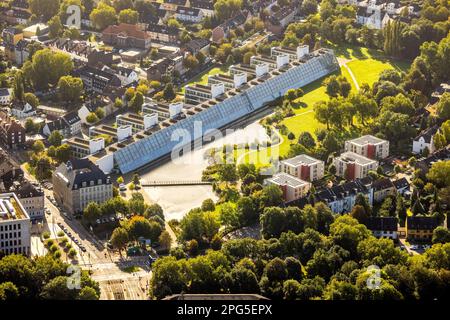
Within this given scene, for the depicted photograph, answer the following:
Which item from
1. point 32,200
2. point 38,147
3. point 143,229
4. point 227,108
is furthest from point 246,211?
point 38,147

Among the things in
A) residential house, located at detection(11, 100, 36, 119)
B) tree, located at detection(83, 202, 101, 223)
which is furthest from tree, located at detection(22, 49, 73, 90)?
tree, located at detection(83, 202, 101, 223)

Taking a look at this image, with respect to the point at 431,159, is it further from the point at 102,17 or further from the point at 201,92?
the point at 102,17

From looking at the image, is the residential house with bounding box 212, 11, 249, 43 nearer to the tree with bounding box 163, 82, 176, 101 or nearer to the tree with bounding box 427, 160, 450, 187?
the tree with bounding box 163, 82, 176, 101

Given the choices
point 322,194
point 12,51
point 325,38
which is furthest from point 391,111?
point 12,51

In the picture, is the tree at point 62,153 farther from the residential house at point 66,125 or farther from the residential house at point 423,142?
the residential house at point 423,142

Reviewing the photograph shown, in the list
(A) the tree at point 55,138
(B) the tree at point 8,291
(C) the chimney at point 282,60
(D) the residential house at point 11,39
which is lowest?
(B) the tree at point 8,291

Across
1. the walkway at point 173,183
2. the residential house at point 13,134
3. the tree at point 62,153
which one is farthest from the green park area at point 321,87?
the residential house at point 13,134
